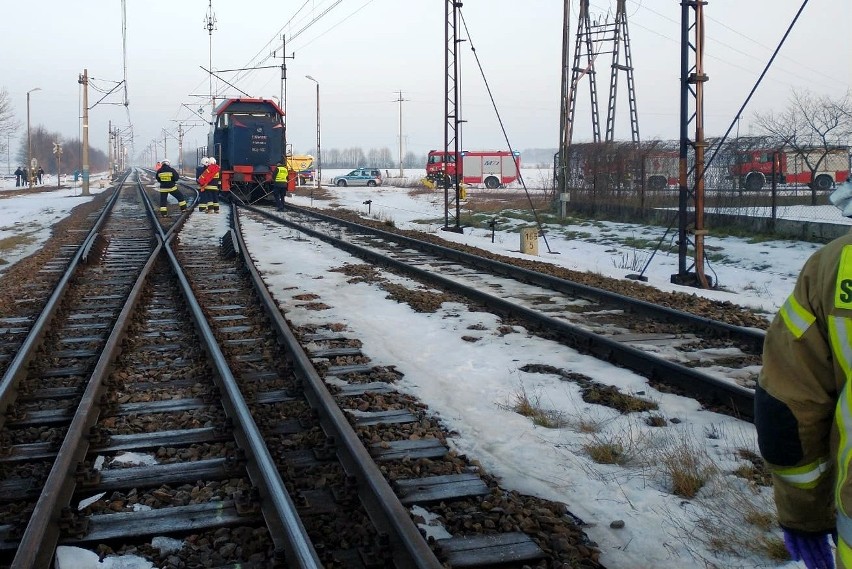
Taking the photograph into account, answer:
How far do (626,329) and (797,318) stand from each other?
24.5 ft

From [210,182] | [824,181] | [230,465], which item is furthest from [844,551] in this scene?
[824,181]

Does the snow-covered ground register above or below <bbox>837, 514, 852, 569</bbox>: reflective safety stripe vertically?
below

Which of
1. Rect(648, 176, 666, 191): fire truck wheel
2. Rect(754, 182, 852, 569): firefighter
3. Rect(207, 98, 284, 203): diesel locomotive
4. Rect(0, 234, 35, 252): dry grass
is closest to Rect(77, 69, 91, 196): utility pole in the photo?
Rect(207, 98, 284, 203): diesel locomotive

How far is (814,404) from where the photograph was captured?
2166mm

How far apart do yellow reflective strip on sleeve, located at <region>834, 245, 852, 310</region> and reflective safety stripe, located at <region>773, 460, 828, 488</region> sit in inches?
17.9

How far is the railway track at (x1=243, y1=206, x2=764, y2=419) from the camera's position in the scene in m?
6.98

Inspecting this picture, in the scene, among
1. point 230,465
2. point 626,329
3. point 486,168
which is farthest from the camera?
point 486,168

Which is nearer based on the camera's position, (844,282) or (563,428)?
(844,282)

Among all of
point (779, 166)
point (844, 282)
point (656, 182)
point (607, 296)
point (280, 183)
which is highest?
point (779, 166)

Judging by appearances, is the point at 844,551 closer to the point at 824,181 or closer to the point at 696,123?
the point at 696,123

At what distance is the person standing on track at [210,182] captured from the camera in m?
27.4

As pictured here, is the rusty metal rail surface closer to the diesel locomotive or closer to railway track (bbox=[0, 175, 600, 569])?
railway track (bbox=[0, 175, 600, 569])

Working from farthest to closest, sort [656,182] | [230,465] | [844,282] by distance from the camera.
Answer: [656,182] → [230,465] → [844,282]

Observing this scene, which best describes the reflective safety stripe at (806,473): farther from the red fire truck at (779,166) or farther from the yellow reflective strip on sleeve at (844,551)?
the red fire truck at (779,166)
